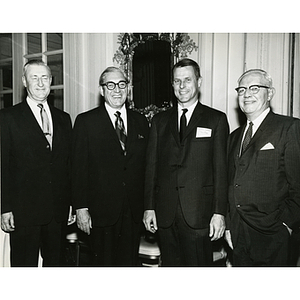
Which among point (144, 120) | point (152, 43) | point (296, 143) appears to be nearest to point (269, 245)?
point (296, 143)

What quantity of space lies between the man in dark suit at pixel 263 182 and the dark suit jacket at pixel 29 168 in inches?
44.6

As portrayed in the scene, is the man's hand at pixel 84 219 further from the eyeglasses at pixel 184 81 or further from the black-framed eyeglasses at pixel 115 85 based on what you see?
the eyeglasses at pixel 184 81

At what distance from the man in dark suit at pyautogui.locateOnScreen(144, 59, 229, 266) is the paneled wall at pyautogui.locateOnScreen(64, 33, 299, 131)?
38 cm

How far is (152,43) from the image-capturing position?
262 centimetres

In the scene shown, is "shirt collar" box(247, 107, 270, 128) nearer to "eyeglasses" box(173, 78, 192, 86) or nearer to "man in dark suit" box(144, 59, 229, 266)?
"man in dark suit" box(144, 59, 229, 266)

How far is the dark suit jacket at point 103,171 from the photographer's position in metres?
2.27

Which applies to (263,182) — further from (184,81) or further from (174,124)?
(184,81)

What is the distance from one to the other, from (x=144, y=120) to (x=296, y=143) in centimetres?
97

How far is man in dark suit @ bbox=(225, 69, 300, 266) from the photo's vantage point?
2082 mm

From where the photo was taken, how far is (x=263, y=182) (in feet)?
6.89

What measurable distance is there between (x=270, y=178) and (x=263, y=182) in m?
0.05

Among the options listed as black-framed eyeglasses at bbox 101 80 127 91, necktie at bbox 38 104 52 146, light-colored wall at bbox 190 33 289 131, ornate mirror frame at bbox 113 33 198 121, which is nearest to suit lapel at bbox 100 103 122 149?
black-framed eyeglasses at bbox 101 80 127 91

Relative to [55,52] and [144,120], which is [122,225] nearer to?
[144,120]
